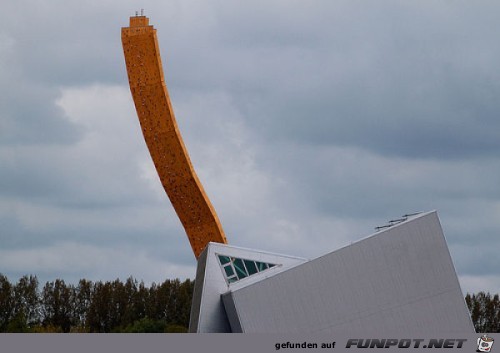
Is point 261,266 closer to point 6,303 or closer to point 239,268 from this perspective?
point 239,268

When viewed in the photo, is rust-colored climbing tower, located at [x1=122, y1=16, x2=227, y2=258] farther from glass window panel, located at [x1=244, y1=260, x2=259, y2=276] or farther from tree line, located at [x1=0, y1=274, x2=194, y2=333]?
tree line, located at [x1=0, y1=274, x2=194, y2=333]

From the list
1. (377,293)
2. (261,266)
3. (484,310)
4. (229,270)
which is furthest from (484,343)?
(484,310)

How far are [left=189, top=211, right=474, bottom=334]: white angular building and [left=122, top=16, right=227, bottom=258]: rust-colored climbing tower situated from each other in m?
10.9

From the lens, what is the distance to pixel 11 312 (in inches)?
3012

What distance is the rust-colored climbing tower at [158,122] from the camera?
48531mm

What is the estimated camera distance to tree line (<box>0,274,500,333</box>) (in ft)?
250

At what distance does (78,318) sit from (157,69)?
33.6 meters

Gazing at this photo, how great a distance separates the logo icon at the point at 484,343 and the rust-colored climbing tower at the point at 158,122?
18.3 meters

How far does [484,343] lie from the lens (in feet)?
106

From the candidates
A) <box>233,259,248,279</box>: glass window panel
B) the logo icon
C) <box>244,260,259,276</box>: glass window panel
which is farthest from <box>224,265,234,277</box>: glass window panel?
the logo icon

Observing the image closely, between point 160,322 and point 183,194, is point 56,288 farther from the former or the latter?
point 183,194

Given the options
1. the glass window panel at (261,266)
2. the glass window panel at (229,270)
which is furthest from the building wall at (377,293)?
the glass window panel at (261,266)

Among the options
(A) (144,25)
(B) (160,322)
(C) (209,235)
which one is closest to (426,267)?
(C) (209,235)

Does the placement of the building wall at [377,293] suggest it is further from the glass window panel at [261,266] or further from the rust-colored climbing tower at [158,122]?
the rust-colored climbing tower at [158,122]
